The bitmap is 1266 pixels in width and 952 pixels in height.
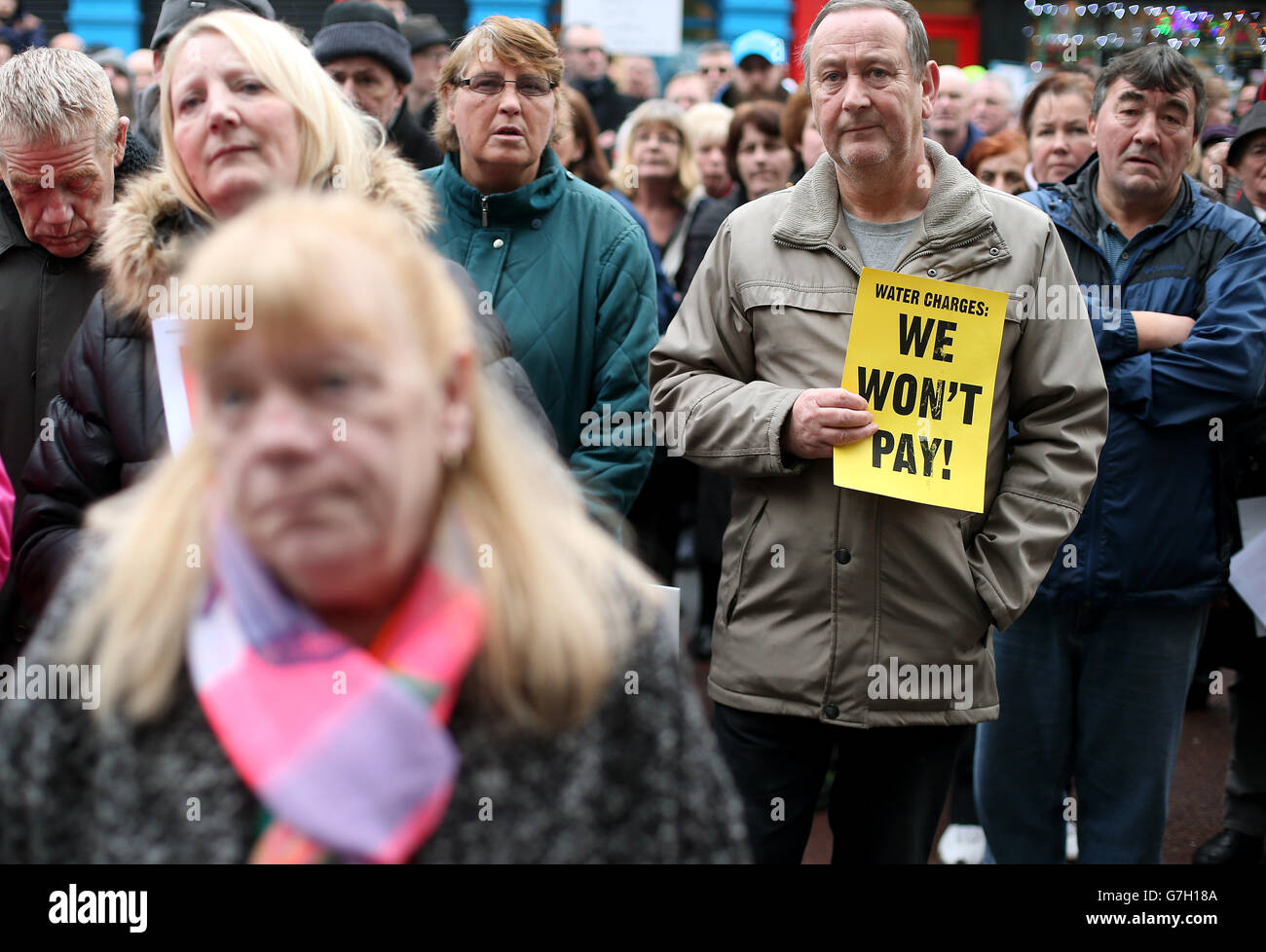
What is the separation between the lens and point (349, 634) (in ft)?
4.83

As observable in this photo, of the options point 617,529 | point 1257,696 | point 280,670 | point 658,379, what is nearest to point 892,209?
point 658,379

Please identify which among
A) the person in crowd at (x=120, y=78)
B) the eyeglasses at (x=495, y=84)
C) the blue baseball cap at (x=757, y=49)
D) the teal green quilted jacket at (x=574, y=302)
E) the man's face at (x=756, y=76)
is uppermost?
the blue baseball cap at (x=757, y=49)

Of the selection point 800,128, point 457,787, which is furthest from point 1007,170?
point 457,787

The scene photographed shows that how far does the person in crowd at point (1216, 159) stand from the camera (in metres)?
5.01

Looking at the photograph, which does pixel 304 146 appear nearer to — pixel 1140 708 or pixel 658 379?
pixel 658 379

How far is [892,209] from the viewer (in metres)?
2.82

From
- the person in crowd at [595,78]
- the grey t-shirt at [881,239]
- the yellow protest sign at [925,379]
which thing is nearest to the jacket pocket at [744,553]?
the yellow protest sign at [925,379]

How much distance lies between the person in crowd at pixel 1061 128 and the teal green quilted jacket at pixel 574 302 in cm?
202

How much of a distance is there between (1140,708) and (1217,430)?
756 millimetres

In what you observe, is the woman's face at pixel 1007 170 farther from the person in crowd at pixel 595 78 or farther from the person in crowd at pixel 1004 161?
the person in crowd at pixel 595 78

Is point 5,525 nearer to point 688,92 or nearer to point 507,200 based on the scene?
point 507,200

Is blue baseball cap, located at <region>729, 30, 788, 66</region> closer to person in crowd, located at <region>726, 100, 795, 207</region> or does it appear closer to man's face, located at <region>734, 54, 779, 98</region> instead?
man's face, located at <region>734, 54, 779, 98</region>

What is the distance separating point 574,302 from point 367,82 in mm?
2006

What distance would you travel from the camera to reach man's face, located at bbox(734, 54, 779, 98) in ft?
25.4
